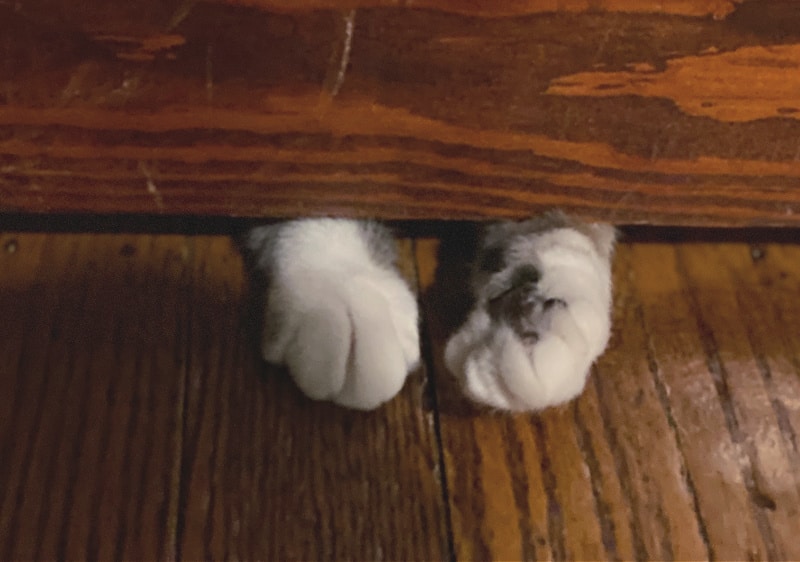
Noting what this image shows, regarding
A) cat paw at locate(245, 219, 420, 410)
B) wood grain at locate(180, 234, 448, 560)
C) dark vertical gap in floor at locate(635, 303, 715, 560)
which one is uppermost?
cat paw at locate(245, 219, 420, 410)

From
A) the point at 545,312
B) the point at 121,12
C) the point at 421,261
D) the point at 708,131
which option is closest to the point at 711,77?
the point at 708,131

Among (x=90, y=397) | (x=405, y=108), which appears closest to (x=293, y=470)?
(x=90, y=397)

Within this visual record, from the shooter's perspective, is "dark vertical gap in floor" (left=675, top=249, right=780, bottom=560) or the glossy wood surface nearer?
the glossy wood surface

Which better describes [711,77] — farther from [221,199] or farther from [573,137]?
[221,199]

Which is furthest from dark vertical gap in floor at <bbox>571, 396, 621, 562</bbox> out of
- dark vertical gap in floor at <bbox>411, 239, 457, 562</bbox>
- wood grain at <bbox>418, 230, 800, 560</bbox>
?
dark vertical gap in floor at <bbox>411, 239, 457, 562</bbox>

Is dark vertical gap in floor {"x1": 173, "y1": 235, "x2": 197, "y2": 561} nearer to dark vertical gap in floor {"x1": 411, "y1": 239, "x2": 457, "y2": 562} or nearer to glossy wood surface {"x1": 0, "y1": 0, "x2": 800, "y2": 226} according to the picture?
glossy wood surface {"x1": 0, "y1": 0, "x2": 800, "y2": 226}

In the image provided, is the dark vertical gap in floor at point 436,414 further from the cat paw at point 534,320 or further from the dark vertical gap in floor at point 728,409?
the dark vertical gap in floor at point 728,409

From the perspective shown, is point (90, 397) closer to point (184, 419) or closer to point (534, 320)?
point (184, 419)
